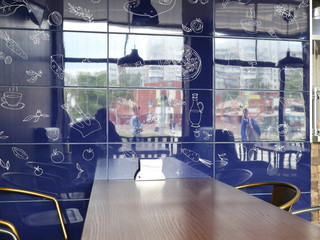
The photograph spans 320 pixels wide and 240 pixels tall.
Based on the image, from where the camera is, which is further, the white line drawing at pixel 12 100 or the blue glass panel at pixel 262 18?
the blue glass panel at pixel 262 18

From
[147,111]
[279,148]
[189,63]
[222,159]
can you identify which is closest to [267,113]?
[279,148]

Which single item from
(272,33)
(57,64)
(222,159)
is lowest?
(222,159)

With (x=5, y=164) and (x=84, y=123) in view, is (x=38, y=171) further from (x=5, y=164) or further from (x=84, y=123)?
(x=84, y=123)

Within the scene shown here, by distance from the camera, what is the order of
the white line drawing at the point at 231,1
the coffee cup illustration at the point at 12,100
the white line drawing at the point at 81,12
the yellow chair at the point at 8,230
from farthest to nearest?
1. the white line drawing at the point at 231,1
2. the white line drawing at the point at 81,12
3. the coffee cup illustration at the point at 12,100
4. the yellow chair at the point at 8,230

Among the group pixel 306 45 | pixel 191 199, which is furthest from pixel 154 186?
pixel 306 45

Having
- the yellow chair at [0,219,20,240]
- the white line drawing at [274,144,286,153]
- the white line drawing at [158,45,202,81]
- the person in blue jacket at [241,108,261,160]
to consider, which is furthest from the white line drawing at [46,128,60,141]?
the white line drawing at [274,144,286,153]

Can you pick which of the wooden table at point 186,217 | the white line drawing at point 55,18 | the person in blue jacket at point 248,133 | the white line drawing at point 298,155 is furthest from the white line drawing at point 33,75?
the white line drawing at point 298,155

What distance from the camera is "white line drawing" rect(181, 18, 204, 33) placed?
10.2 ft

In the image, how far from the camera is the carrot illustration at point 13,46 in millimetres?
2867

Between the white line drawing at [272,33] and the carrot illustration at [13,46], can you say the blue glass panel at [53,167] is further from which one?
the white line drawing at [272,33]

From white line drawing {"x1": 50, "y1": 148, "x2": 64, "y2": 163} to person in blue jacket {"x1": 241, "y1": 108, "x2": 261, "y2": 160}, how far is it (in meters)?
1.46

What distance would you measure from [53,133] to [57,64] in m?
0.52

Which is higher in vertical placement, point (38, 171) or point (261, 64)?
Result: point (261, 64)

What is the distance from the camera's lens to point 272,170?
327cm
